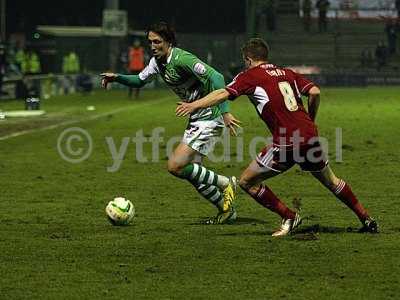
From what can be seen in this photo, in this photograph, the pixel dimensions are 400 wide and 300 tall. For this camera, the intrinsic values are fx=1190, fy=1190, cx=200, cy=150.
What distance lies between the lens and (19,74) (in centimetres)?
4672

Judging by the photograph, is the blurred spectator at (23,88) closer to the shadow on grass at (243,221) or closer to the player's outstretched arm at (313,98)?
the shadow on grass at (243,221)

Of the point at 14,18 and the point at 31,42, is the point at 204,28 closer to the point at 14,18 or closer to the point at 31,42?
the point at 14,18

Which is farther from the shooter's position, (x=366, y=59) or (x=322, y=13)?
(x=322, y=13)

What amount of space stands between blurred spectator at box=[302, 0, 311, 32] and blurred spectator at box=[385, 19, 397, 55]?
163 inches

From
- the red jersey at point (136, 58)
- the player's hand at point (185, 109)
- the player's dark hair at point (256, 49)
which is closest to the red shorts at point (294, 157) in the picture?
the player's dark hair at point (256, 49)

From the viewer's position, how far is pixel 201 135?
12594mm

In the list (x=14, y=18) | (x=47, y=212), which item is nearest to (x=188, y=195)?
(x=47, y=212)

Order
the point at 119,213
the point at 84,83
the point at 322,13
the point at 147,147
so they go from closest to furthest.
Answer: the point at 119,213
the point at 147,147
the point at 84,83
the point at 322,13

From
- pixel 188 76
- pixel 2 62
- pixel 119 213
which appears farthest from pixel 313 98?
pixel 2 62

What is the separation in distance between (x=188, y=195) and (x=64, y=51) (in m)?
42.5

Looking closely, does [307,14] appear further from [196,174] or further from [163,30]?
[163,30]

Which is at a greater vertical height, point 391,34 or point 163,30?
point 163,30

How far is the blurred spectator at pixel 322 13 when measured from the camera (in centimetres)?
6028

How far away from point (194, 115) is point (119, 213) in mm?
1345
